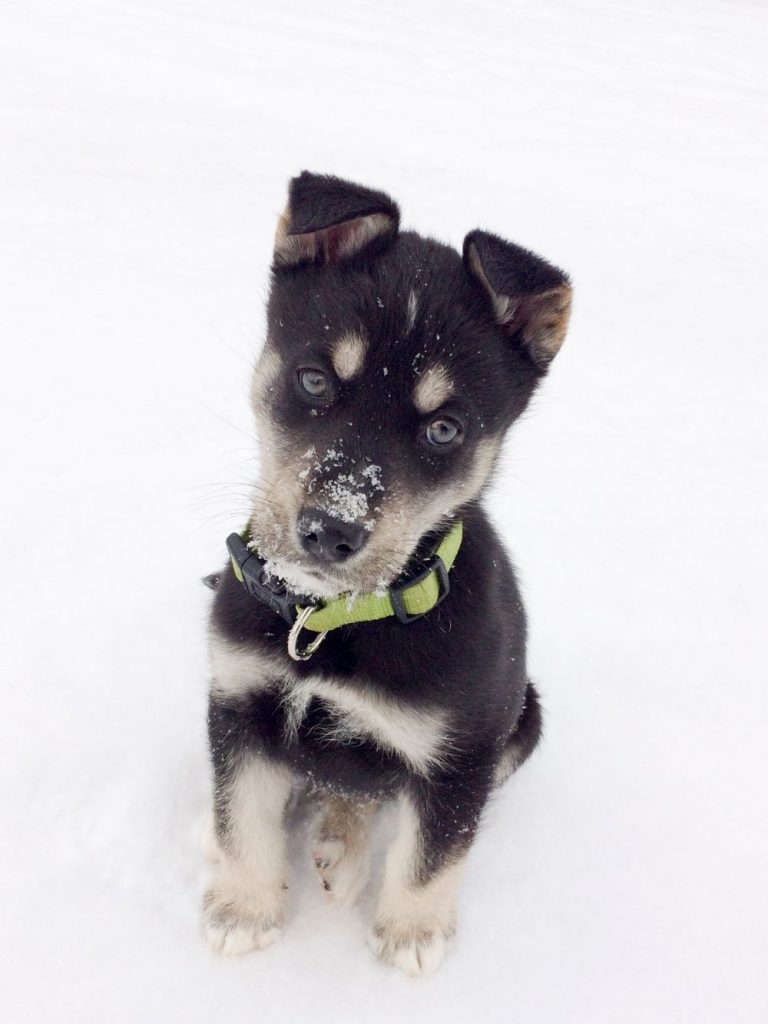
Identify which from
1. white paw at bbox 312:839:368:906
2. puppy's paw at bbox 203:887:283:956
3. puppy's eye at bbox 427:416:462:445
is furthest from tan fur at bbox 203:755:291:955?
puppy's eye at bbox 427:416:462:445

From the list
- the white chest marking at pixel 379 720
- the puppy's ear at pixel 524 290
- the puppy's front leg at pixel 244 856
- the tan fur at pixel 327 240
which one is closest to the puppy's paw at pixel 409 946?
the puppy's front leg at pixel 244 856

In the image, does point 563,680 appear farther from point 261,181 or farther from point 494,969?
point 261,181

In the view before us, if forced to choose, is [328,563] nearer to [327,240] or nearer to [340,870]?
[327,240]

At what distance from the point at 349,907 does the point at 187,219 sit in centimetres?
575

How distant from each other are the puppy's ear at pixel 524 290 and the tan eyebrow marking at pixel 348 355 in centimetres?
40

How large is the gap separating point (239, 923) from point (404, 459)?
5.38 feet

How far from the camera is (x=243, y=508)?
3.53 m

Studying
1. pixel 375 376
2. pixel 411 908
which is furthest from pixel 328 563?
pixel 411 908

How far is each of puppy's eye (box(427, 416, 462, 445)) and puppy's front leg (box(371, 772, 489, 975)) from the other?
1.03 m

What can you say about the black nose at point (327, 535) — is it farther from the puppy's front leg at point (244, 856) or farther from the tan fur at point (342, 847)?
the tan fur at point (342, 847)

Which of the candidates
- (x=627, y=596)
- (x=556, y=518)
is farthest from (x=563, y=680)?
(x=556, y=518)

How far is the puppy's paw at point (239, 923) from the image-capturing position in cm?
277

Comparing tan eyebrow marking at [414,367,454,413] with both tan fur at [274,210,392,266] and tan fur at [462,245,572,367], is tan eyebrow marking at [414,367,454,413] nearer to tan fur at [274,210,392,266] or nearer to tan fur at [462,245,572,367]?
tan fur at [462,245,572,367]

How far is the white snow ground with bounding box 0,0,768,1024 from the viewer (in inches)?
112
